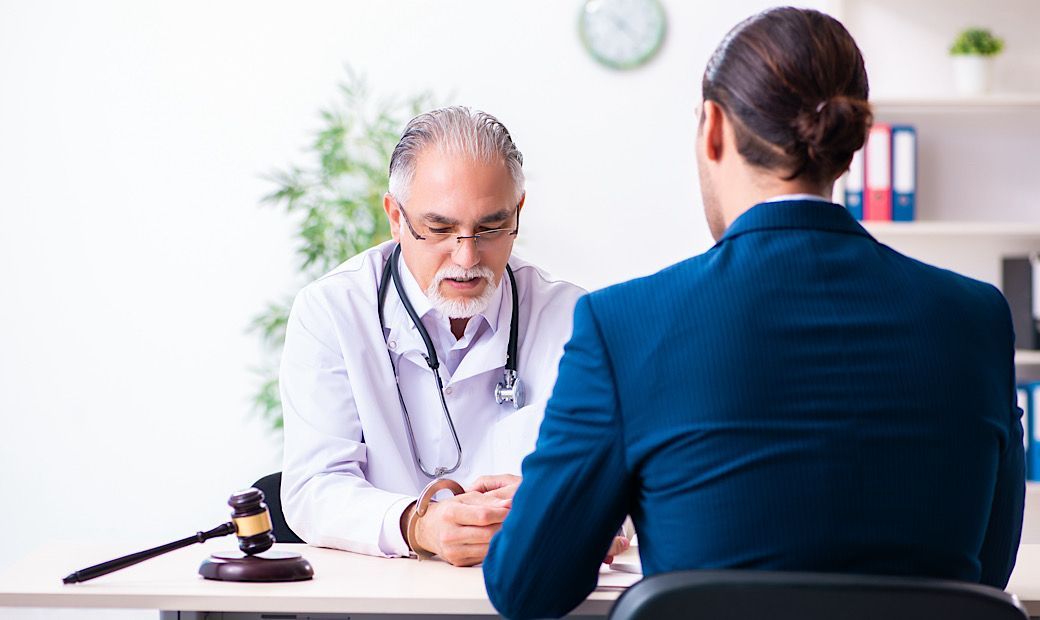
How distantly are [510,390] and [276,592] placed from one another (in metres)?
0.73

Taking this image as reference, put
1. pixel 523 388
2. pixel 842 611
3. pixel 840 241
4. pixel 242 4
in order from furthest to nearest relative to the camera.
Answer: pixel 242 4, pixel 523 388, pixel 840 241, pixel 842 611

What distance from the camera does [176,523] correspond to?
13.2ft

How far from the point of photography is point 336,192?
151 inches

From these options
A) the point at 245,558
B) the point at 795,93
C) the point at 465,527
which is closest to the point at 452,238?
the point at 465,527

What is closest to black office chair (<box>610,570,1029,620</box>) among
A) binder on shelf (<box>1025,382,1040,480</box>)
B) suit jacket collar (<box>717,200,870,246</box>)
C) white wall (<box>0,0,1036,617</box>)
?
suit jacket collar (<box>717,200,870,246</box>)

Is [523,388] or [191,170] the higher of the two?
[191,170]

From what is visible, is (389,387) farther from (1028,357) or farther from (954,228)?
(1028,357)

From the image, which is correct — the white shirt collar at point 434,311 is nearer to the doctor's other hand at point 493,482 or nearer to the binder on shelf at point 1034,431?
→ the doctor's other hand at point 493,482

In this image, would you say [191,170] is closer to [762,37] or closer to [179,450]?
[179,450]

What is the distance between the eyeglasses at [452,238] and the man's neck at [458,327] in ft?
0.57

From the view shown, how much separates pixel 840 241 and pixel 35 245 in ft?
11.5

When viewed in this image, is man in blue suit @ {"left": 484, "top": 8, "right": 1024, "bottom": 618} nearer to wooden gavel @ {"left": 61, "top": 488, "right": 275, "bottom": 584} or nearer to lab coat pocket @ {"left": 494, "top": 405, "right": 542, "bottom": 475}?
wooden gavel @ {"left": 61, "top": 488, "right": 275, "bottom": 584}

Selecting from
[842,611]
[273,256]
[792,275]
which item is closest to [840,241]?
[792,275]

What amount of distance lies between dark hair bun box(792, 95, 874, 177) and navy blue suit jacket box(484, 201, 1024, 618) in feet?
0.20
